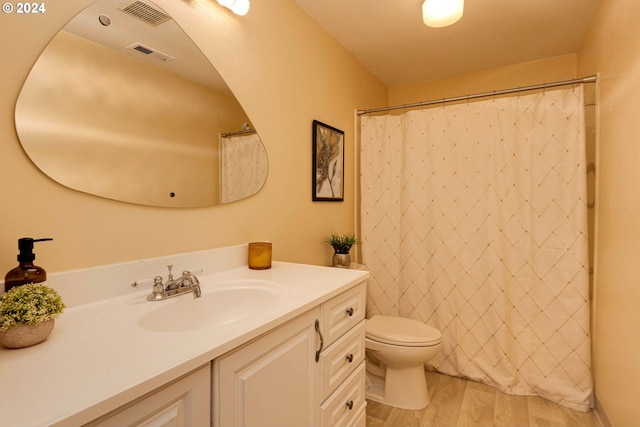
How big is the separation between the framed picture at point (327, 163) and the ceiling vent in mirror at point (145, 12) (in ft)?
Result: 3.23

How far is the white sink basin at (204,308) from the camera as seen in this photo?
34.2 inches

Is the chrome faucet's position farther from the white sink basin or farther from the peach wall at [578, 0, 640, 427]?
the peach wall at [578, 0, 640, 427]

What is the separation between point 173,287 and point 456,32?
2312 millimetres

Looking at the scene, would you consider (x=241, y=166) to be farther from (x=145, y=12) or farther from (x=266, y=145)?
(x=145, y=12)

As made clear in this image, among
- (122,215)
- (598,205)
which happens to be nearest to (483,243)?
(598,205)

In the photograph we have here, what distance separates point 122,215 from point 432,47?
2338 mm

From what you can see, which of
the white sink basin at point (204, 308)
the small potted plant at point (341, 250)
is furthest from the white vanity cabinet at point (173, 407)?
the small potted plant at point (341, 250)

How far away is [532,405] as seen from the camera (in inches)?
72.0

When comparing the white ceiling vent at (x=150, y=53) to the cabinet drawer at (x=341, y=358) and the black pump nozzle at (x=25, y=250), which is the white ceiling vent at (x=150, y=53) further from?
the cabinet drawer at (x=341, y=358)

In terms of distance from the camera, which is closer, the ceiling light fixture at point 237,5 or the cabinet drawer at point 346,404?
the cabinet drawer at point 346,404

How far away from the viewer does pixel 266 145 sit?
1.58 meters

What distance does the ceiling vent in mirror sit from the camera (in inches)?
41.0

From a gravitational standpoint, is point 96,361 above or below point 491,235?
below

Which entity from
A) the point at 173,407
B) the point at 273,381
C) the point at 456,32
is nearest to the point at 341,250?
the point at 273,381
